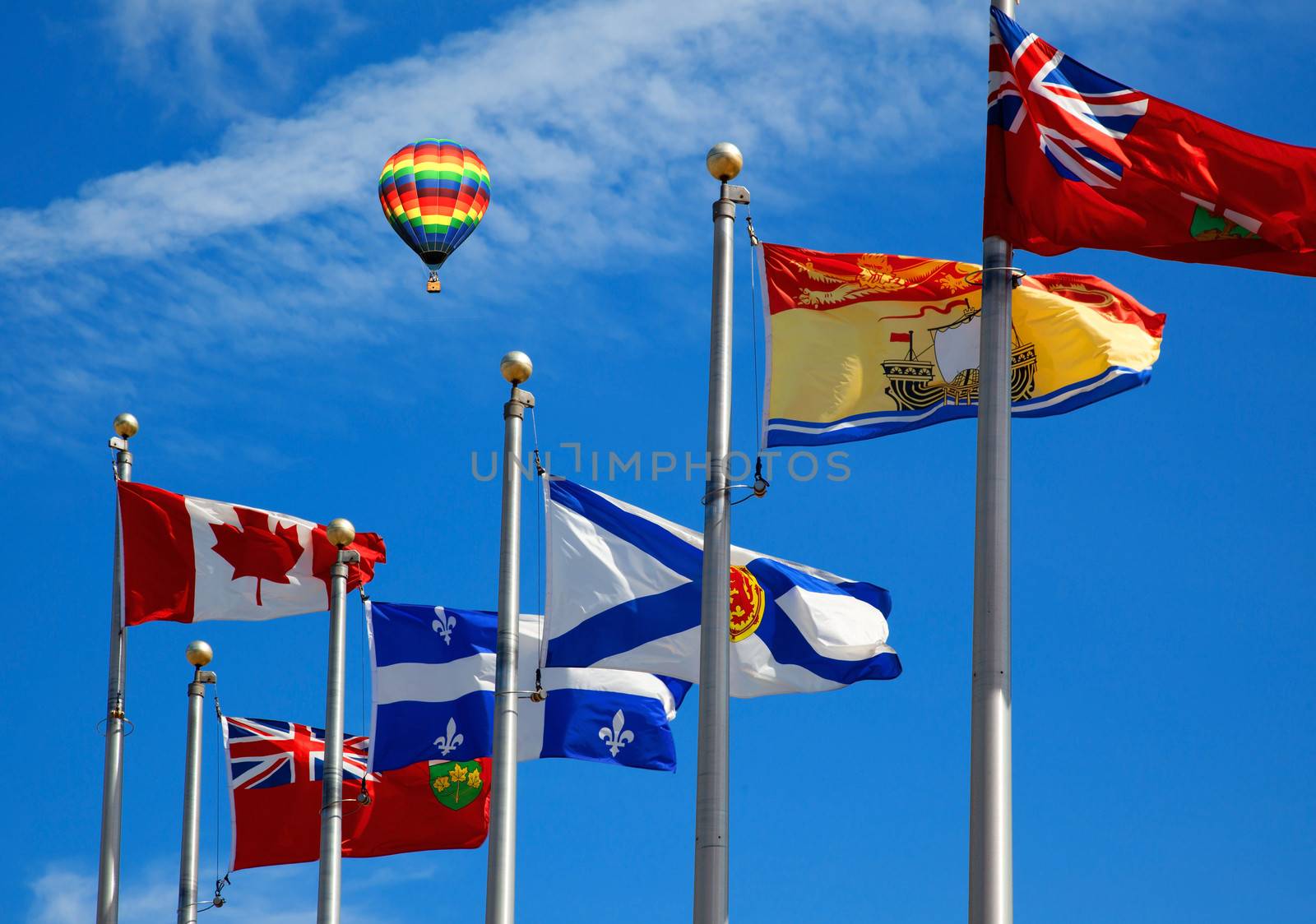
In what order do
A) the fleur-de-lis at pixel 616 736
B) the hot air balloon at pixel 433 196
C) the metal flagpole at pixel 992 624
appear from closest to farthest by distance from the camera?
the metal flagpole at pixel 992 624, the fleur-de-lis at pixel 616 736, the hot air balloon at pixel 433 196

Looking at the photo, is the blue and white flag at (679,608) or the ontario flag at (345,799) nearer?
the blue and white flag at (679,608)

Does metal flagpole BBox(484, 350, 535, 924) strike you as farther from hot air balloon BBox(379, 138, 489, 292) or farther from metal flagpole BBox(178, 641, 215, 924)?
hot air balloon BBox(379, 138, 489, 292)

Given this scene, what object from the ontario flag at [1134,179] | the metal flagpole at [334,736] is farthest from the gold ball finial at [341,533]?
the ontario flag at [1134,179]

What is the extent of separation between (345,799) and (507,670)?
691 cm

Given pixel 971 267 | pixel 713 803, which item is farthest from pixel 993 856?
pixel 971 267

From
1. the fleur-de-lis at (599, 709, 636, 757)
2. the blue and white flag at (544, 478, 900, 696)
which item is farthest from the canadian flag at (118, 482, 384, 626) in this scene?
the blue and white flag at (544, 478, 900, 696)

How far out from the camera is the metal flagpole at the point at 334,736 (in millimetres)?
27484

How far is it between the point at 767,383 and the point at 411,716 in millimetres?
8473

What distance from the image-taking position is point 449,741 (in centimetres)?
2794

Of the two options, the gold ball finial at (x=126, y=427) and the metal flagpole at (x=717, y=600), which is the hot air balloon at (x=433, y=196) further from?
the metal flagpole at (x=717, y=600)

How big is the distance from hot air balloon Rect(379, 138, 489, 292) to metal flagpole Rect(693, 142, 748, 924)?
1242 inches

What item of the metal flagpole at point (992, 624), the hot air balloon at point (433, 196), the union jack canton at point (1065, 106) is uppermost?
the hot air balloon at point (433, 196)

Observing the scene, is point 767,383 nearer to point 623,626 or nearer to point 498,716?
point 623,626

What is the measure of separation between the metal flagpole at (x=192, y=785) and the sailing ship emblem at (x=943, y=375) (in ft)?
44.9
